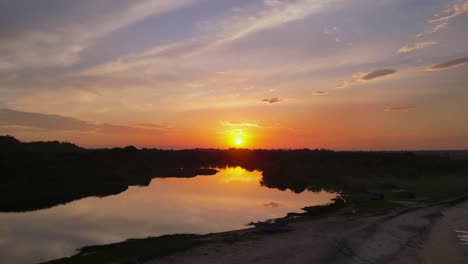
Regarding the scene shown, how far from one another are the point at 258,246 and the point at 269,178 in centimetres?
4619

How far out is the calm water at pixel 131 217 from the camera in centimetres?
2219

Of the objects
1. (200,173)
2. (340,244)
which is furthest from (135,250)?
(200,173)

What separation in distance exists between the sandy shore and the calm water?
18.0 feet

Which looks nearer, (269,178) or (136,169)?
(269,178)

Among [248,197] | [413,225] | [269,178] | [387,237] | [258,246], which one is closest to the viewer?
[258,246]

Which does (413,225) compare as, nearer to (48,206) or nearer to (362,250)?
(362,250)

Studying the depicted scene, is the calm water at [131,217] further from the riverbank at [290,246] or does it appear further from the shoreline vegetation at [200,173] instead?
the riverbank at [290,246]

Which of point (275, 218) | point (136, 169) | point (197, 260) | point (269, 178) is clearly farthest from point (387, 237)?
point (136, 169)

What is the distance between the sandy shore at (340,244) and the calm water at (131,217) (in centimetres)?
548

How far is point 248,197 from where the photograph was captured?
4369 cm

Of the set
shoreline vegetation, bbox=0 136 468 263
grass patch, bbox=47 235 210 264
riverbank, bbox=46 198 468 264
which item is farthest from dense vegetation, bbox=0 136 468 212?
riverbank, bbox=46 198 468 264

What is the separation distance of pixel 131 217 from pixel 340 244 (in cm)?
1724

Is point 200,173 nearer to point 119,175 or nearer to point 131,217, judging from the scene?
point 119,175

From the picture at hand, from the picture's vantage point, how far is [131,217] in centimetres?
3102
